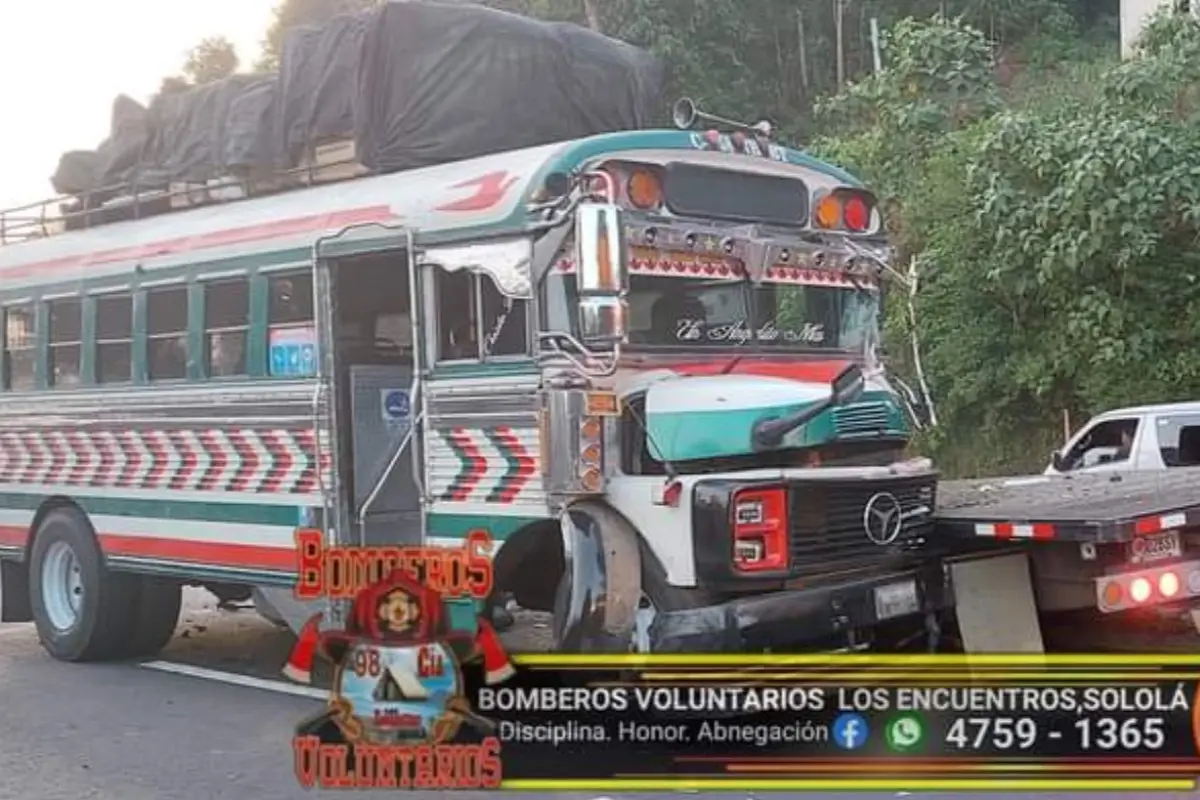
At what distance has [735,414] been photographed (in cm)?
655

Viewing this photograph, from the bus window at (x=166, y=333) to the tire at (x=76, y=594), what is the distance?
52.9 inches

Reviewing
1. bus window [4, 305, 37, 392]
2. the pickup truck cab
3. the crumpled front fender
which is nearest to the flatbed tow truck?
the crumpled front fender

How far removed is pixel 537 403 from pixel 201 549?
9.78 feet

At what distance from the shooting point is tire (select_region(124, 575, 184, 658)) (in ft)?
32.1

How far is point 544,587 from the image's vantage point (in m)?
7.27

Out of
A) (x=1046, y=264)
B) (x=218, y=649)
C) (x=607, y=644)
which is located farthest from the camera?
(x=1046, y=264)

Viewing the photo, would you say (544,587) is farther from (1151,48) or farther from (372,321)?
(1151,48)

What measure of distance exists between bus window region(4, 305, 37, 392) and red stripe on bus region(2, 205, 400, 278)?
26cm

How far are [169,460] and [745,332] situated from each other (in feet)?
12.0

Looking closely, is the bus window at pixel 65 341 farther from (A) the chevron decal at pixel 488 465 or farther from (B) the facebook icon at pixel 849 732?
(B) the facebook icon at pixel 849 732

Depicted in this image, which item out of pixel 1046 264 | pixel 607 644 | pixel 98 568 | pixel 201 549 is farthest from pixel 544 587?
pixel 1046 264

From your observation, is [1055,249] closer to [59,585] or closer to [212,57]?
[59,585]

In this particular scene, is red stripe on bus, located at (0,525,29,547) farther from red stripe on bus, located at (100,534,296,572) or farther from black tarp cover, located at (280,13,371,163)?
black tarp cover, located at (280,13,371,163)

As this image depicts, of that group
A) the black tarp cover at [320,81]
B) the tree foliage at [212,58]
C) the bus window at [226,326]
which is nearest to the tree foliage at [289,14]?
the tree foliage at [212,58]
